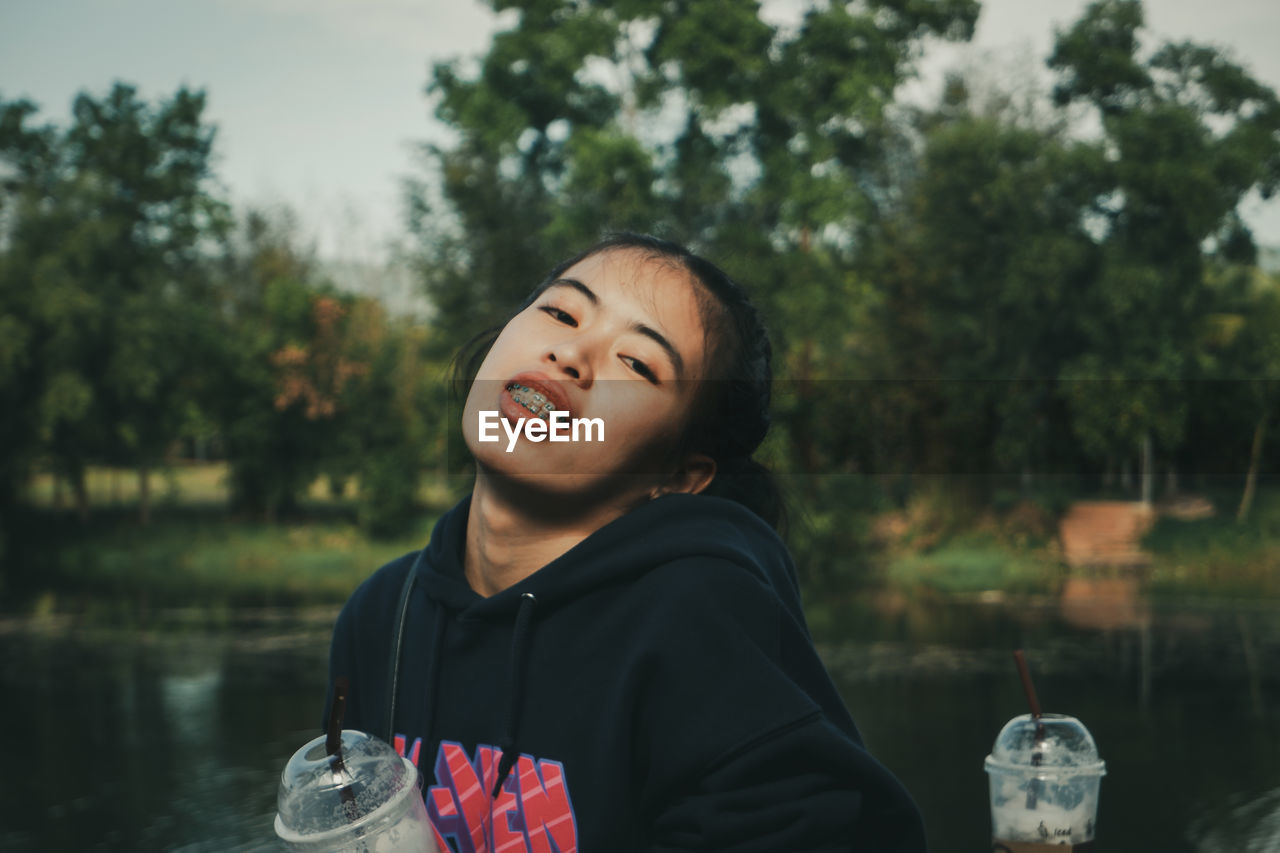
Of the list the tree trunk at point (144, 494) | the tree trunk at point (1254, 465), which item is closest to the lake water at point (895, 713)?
the tree trunk at point (1254, 465)

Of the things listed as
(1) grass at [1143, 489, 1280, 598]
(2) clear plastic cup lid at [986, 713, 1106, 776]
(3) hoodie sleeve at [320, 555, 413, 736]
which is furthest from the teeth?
(1) grass at [1143, 489, 1280, 598]

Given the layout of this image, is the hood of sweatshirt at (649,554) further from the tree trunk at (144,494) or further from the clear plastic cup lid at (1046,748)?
the tree trunk at (144,494)

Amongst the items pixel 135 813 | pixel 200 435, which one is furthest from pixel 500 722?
pixel 200 435

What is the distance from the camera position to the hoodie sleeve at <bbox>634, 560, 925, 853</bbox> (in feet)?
3.57

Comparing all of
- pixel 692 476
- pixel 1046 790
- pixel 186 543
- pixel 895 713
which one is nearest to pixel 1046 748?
pixel 1046 790

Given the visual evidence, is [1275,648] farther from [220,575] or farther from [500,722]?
[220,575]

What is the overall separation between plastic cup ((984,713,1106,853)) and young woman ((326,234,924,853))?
115 centimetres

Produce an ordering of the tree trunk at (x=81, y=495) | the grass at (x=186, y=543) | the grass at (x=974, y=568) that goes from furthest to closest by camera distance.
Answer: the tree trunk at (x=81, y=495) → the grass at (x=186, y=543) → the grass at (x=974, y=568)

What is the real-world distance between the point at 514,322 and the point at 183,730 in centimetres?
680

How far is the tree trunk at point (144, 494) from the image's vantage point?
17.7m

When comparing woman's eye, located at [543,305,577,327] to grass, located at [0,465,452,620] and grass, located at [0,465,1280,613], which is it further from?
grass, located at [0,465,452,620]

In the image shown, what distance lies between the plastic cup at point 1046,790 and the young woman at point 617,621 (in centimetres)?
115

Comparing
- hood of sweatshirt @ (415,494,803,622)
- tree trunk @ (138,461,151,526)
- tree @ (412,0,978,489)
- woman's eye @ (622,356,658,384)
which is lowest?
tree trunk @ (138,461,151,526)

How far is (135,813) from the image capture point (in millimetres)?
5617
